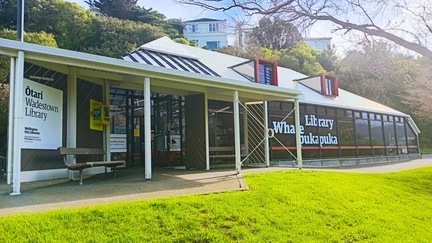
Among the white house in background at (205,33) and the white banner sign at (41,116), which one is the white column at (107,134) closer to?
the white banner sign at (41,116)

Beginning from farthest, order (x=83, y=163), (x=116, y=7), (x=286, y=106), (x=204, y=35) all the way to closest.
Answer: (x=204, y=35) < (x=116, y=7) < (x=286, y=106) < (x=83, y=163)

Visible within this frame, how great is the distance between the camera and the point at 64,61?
6801mm

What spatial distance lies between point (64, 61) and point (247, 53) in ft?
92.4

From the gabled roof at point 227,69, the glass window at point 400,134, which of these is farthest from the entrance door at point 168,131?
the glass window at point 400,134

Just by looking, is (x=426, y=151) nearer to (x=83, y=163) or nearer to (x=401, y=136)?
(x=401, y=136)

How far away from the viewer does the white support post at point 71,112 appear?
864 cm

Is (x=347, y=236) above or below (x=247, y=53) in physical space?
below

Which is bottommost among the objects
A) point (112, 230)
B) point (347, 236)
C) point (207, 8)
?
point (347, 236)

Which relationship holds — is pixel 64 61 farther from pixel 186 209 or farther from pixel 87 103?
pixel 186 209

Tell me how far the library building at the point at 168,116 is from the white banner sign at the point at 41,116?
0.9 inches

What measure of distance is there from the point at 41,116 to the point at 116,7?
117ft

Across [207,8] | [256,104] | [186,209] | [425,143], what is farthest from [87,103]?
[425,143]

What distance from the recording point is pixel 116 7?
3994 cm

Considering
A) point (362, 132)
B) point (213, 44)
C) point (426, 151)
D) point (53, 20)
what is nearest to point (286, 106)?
point (362, 132)
